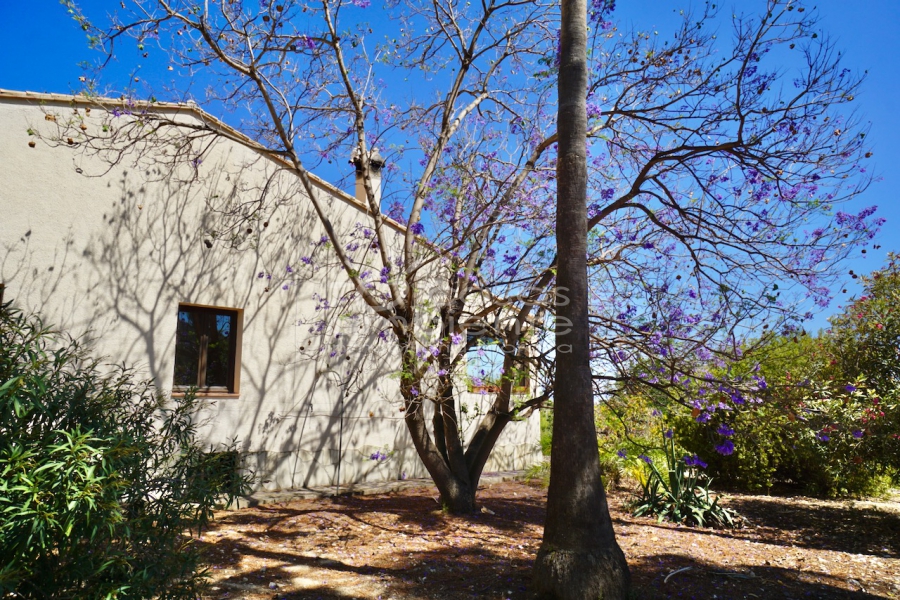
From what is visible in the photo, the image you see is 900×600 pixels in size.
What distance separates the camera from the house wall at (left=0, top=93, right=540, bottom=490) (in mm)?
6992

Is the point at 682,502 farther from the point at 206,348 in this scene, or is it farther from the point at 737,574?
the point at 206,348

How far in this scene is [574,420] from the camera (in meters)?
4.95

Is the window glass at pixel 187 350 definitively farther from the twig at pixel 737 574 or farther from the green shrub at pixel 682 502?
the twig at pixel 737 574

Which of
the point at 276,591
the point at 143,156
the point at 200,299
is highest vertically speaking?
the point at 143,156

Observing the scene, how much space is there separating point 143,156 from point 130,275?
1.58 m

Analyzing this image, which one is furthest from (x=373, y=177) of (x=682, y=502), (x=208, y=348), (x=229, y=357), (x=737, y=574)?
(x=737, y=574)

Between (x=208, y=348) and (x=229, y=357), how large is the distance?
0.32 metres

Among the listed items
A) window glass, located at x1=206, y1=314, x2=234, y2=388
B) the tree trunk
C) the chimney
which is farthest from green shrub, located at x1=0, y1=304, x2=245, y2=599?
the chimney

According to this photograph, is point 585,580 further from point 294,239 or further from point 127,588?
point 294,239

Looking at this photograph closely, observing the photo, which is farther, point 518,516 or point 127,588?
point 518,516

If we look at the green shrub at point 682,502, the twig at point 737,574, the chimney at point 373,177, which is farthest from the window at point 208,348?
the twig at point 737,574

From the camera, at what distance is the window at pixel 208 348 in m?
→ 8.12

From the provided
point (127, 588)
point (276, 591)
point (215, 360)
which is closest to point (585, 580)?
point (276, 591)

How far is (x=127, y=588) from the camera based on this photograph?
3031 mm
